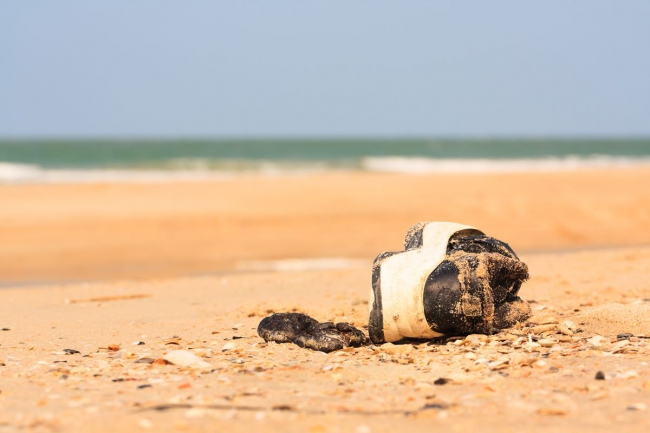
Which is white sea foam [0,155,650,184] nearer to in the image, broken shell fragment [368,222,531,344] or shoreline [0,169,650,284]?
shoreline [0,169,650,284]

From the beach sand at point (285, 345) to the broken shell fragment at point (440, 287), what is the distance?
0.39 ft

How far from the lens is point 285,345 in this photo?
14.4ft

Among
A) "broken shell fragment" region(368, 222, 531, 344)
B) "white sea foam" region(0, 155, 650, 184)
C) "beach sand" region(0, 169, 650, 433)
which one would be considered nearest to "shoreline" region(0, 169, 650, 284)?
"beach sand" region(0, 169, 650, 433)

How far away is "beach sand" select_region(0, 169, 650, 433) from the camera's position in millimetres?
3049

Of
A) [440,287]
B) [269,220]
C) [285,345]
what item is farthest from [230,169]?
[440,287]

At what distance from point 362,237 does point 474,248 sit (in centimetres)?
769

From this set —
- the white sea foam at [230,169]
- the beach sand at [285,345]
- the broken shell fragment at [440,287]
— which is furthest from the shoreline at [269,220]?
the white sea foam at [230,169]

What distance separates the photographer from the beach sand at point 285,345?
3.05 meters

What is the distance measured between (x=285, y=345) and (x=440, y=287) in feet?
3.22

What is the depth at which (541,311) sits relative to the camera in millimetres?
5355

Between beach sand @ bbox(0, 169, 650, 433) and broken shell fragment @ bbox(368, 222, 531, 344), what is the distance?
0.12m

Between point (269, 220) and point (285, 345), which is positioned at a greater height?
point (285, 345)

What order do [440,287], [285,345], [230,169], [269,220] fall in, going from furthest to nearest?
[230,169]
[269,220]
[285,345]
[440,287]

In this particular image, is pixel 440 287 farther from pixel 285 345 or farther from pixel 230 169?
pixel 230 169
